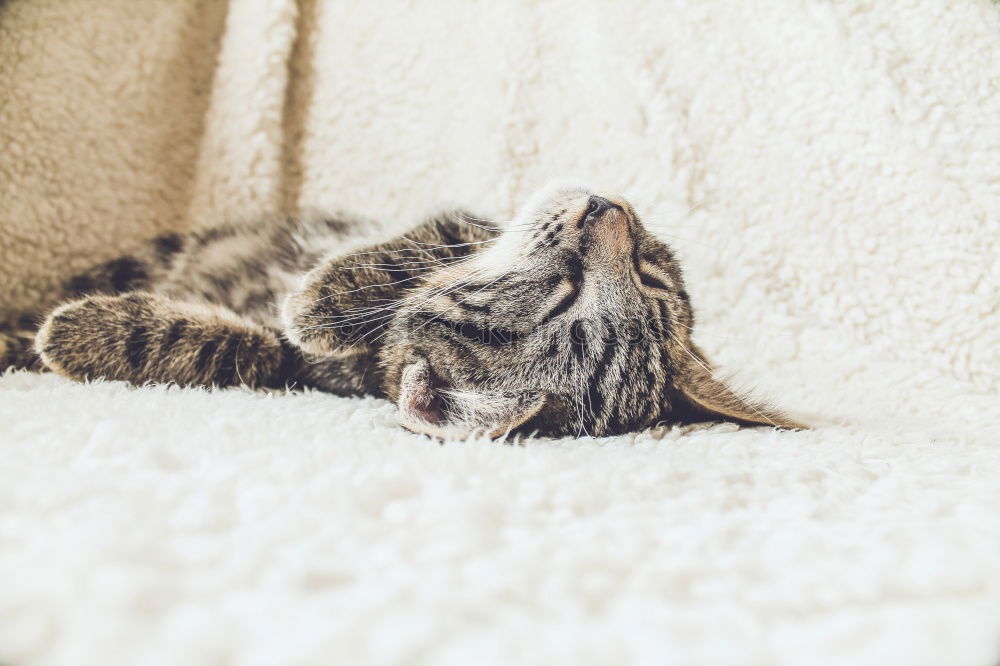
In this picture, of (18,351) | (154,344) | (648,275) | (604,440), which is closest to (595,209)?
(648,275)

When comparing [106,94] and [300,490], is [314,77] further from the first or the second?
[300,490]

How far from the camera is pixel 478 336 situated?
2.96 feet

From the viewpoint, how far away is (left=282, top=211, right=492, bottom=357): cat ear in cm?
93

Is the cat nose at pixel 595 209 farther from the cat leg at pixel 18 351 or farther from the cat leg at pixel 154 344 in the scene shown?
the cat leg at pixel 18 351

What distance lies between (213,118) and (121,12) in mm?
247

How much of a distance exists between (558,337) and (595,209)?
215 mm

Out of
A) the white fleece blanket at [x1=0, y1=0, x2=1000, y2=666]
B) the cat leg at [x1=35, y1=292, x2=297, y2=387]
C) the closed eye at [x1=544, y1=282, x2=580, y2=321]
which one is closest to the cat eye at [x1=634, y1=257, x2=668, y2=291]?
the closed eye at [x1=544, y1=282, x2=580, y2=321]

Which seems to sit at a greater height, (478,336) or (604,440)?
(478,336)

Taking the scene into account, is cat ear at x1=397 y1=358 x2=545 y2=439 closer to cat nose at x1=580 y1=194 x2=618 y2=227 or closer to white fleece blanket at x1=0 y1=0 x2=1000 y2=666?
white fleece blanket at x1=0 y1=0 x2=1000 y2=666

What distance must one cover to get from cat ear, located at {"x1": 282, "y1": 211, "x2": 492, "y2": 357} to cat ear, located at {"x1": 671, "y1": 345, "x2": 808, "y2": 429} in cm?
41

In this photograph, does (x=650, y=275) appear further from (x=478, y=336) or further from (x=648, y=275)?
(x=478, y=336)

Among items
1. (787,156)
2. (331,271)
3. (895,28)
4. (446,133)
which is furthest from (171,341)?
(895,28)

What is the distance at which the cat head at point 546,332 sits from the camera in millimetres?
831

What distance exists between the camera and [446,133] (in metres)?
1.36
